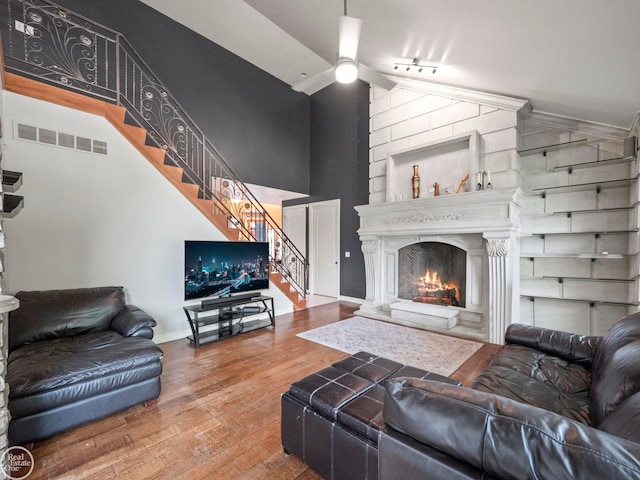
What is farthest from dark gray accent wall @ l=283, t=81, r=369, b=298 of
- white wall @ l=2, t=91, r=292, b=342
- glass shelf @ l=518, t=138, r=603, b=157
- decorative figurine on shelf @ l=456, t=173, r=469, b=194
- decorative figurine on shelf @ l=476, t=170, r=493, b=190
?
white wall @ l=2, t=91, r=292, b=342

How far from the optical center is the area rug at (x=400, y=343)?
10.6 feet

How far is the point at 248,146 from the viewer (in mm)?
6379

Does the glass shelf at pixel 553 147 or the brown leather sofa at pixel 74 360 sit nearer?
the brown leather sofa at pixel 74 360

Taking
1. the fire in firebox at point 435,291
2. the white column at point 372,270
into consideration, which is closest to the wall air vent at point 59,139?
the white column at point 372,270

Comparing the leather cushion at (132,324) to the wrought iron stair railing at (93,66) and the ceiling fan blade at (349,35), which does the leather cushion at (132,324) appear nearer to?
the wrought iron stair railing at (93,66)

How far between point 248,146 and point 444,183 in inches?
168

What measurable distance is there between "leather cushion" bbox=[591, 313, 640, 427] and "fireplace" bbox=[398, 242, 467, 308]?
2.94 m

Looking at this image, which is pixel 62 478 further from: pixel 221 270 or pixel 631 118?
pixel 631 118

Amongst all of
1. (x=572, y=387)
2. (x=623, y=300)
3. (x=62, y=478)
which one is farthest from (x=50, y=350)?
(x=623, y=300)

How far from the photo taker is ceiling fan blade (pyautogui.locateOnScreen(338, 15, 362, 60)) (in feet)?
7.18

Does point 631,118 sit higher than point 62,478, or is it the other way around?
point 631,118

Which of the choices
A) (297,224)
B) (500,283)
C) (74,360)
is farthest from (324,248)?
(74,360)

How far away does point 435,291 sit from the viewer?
4867 millimetres

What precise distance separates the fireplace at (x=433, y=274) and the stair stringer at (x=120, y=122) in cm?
317
